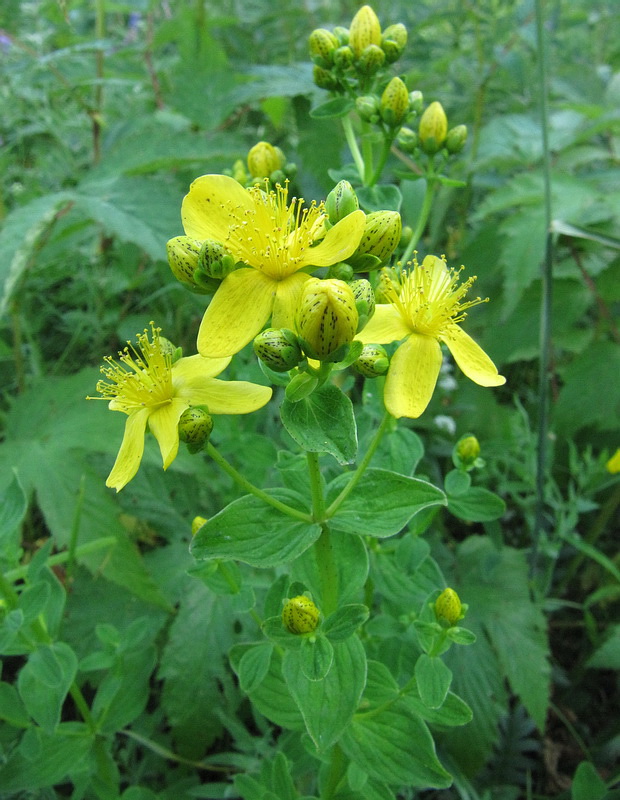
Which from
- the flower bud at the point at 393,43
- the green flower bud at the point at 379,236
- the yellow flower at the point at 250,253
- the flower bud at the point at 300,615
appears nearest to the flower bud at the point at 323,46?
the flower bud at the point at 393,43

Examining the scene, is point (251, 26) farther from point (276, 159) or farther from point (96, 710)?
point (96, 710)

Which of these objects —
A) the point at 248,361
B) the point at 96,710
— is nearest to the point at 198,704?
the point at 96,710

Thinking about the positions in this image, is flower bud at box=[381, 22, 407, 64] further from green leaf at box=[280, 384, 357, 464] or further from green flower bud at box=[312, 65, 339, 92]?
green leaf at box=[280, 384, 357, 464]

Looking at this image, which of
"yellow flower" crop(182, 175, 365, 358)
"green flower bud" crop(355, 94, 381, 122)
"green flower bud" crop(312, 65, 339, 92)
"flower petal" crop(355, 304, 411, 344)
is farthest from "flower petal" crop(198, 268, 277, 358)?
"green flower bud" crop(312, 65, 339, 92)

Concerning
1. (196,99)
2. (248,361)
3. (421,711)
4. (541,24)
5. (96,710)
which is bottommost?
(96,710)

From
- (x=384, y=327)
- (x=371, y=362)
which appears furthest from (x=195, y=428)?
(x=384, y=327)

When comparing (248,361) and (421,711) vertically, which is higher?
(248,361)
